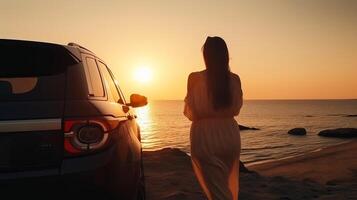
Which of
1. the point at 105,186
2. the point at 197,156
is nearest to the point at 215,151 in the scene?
the point at 197,156

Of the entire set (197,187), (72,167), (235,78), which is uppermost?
(235,78)

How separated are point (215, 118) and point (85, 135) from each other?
1.53 meters

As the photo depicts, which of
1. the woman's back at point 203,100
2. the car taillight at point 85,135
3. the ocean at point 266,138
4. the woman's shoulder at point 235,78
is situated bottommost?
the ocean at point 266,138

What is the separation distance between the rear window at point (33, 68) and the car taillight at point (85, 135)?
24 centimetres

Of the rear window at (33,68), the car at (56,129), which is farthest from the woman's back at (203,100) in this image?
the rear window at (33,68)

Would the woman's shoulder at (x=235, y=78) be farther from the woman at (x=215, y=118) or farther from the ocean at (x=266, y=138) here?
the ocean at (x=266, y=138)

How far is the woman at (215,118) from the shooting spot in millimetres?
4008

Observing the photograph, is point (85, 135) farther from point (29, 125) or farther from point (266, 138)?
point (266, 138)

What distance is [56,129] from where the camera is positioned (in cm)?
274

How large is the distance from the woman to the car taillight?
52.3 inches

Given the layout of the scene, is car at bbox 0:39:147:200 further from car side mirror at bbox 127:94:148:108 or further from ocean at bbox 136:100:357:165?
ocean at bbox 136:100:357:165

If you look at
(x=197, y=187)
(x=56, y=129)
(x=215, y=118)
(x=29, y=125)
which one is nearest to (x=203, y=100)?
(x=215, y=118)

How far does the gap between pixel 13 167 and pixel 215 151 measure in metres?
1.88

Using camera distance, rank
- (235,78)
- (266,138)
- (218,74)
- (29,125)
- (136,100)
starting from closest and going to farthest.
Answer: (29,125)
(218,74)
(235,78)
(136,100)
(266,138)
